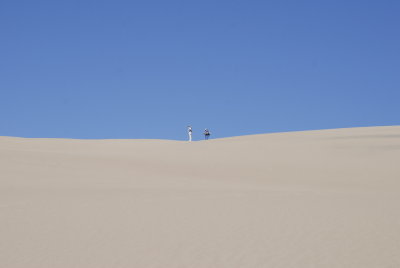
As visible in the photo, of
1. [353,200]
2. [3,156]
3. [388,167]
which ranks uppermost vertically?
[3,156]

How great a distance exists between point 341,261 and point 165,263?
226cm

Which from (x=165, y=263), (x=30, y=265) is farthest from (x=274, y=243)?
(x=30, y=265)

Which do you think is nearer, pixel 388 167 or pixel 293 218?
pixel 293 218

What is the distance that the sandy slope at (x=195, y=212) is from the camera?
699cm

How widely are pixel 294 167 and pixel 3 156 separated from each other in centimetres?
929

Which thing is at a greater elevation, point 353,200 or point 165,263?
point 353,200

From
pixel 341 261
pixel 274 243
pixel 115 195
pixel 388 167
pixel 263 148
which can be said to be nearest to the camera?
pixel 341 261

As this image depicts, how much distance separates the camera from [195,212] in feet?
30.9

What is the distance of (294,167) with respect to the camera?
16781 millimetres

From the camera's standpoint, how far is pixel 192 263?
6738 mm

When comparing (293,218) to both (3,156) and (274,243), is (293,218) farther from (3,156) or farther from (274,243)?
(3,156)

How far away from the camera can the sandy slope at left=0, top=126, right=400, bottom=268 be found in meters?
6.99

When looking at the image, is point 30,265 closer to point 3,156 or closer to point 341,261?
point 341,261

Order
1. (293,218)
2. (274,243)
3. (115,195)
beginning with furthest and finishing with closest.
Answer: (115,195) < (293,218) < (274,243)
